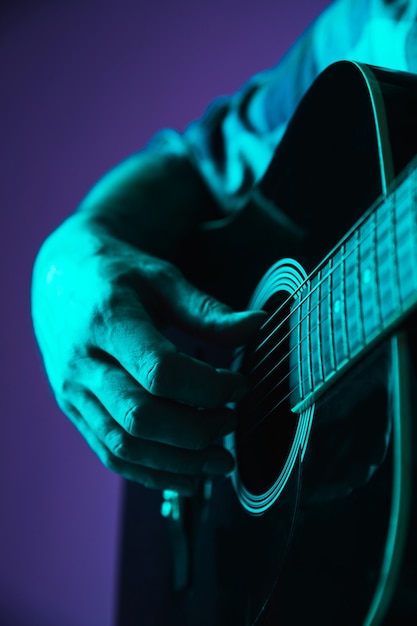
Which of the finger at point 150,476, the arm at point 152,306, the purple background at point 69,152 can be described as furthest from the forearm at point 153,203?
the purple background at point 69,152

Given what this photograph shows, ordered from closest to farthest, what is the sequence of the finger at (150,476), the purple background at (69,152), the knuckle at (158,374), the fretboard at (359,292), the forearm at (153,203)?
the fretboard at (359,292) < the knuckle at (158,374) < the finger at (150,476) < the forearm at (153,203) < the purple background at (69,152)

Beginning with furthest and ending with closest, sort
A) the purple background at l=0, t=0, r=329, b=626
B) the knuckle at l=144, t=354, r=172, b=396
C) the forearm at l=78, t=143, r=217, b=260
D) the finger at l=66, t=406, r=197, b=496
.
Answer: the purple background at l=0, t=0, r=329, b=626, the forearm at l=78, t=143, r=217, b=260, the finger at l=66, t=406, r=197, b=496, the knuckle at l=144, t=354, r=172, b=396

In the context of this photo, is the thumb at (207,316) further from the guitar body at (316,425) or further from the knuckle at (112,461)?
the knuckle at (112,461)

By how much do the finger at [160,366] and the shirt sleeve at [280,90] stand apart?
336 millimetres

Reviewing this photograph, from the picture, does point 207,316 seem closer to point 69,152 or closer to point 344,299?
point 344,299

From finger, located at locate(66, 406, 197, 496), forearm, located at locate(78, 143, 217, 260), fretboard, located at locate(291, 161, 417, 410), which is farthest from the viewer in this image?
forearm, located at locate(78, 143, 217, 260)

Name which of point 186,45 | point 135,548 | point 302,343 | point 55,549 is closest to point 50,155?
point 186,45

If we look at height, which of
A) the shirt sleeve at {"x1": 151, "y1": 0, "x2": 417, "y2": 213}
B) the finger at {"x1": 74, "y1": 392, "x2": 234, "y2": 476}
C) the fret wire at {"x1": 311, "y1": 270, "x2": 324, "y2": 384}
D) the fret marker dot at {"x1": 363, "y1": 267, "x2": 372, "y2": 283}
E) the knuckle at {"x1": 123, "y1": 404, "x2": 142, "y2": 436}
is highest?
the shirt sleeve at {"x1": 151, "y1": 0, "x2": 417, "y2": 213}

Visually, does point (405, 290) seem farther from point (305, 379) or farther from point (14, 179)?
point (14, 179)

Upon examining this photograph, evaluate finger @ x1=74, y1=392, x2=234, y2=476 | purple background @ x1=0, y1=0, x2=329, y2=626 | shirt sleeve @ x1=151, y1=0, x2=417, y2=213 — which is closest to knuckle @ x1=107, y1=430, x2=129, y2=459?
finger @ x1=74, y1=392, x2=234, y2=476

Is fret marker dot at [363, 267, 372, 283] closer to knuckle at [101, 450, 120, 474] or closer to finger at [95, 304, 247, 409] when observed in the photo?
finger at [95, 304, 247, 409]

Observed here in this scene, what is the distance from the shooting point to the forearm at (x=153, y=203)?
31.6 inches

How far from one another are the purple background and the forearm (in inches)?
21.4

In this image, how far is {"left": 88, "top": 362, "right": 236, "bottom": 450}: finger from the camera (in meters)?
0.50
